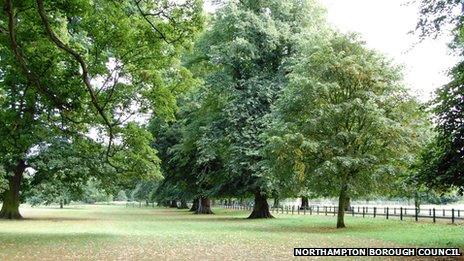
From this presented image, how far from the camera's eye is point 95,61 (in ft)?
56.5

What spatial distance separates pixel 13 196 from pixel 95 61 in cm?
2395

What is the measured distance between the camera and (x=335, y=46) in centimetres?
2725

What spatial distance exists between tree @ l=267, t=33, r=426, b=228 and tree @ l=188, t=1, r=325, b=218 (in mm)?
5471

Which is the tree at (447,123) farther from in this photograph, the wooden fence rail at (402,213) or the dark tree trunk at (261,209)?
the dark tree trunk at (261,209)

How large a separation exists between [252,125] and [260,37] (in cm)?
671

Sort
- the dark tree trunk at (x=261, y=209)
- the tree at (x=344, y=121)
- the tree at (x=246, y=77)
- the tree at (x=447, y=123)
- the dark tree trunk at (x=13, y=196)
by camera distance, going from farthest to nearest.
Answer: the dark tree trunk at (x=261, y=209) < the dark tree trunk at (x=13, y=196) < the tree at (x=246, y=77) < the tree at (x=344, y=121) < the tree at (x=447, y=123)

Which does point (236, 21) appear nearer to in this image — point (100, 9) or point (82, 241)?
point (100, 9)

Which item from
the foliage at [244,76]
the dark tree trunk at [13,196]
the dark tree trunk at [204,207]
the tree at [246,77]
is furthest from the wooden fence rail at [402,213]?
the dark tree trunk at [13,196]

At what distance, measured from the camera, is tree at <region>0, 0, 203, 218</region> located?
48.3 feet

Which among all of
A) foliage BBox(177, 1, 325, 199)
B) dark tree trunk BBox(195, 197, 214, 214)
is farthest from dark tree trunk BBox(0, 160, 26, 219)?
dark tree trunk BBox(195, 197, 214, 214)

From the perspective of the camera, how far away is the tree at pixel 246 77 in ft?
108

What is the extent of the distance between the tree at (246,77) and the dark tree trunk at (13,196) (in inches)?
545

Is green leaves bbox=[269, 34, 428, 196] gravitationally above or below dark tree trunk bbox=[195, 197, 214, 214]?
above

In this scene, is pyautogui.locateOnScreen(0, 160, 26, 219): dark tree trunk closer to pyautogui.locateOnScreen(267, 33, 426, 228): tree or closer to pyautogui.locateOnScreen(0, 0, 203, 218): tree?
pyautogui.locateOnScreen(0, 0, 203, 218): tree
